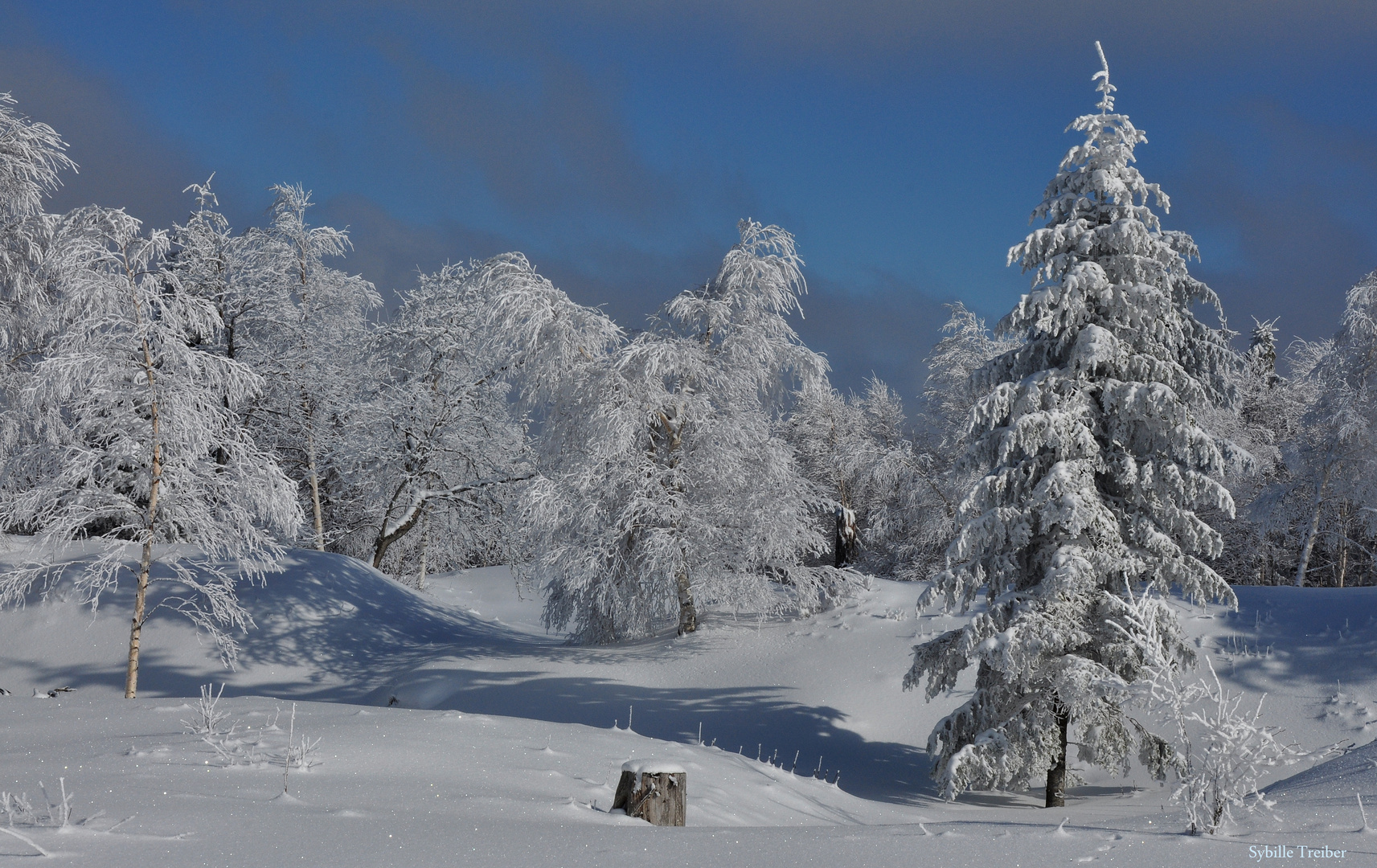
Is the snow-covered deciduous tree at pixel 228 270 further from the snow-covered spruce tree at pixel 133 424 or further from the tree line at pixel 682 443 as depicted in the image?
the snow-covered spruce tree at pixel 133 424

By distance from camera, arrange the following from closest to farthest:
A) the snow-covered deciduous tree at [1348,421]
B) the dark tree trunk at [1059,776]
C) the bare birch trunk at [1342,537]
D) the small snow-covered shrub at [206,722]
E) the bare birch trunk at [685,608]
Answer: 1. the small snow-covered shrub at [206,722]
2. the dark tree trunk at [1059,776]
3. the bare birch trunk at [685,608]
4. the snow-covered deciduous tree at [1348,421]
5. the bare birch trunk at [1342,537]

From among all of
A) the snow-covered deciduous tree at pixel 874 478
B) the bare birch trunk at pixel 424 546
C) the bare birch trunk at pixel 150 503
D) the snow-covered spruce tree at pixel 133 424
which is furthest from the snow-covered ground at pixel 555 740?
the snow-covered deciduous tree at pixel 874 478

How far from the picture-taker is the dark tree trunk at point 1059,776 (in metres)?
9.90

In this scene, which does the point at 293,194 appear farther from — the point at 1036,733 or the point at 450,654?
the point at 1036,733

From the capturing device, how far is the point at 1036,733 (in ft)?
31.7

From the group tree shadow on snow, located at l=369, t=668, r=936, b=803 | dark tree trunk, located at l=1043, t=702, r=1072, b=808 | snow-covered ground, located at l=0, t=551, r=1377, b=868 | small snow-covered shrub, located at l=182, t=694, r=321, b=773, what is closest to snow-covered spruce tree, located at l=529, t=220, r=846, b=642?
snow-covered ground, located at l=0, t=551, r=1377, b=868

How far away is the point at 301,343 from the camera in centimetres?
2214

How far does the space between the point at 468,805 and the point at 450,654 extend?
40.6 feet

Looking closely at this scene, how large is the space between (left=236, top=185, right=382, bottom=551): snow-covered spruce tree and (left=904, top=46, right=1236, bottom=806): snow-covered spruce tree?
55.3 feet

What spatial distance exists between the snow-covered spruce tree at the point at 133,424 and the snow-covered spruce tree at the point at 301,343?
9626 mm

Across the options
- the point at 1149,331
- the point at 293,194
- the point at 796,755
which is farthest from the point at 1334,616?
the point at 293,194

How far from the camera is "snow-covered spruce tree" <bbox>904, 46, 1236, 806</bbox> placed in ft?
31.2

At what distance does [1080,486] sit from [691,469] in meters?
7.52

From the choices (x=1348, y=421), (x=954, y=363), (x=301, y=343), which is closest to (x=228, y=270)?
(x=301, y=343)
